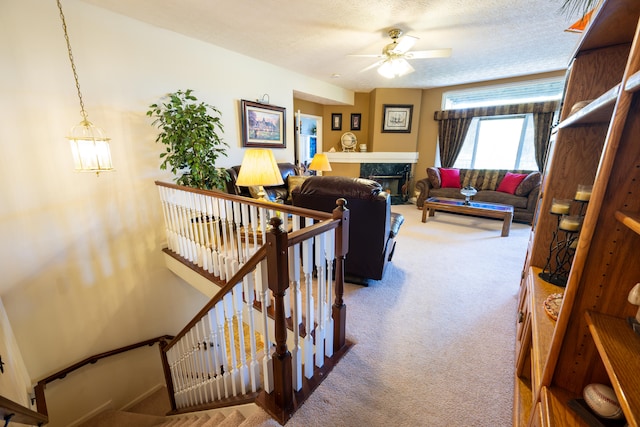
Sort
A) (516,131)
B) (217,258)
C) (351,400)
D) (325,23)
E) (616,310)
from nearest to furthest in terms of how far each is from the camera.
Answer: (616,310) < (351,400) < (217,258) < (325,23) < (516,131)

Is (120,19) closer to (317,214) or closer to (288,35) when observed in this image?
(288,35)

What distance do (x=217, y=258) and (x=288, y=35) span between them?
2660 millimetres

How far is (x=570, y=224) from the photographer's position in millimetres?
1167

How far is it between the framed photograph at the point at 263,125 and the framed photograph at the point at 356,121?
2.29m

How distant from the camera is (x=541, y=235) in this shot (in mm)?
1444

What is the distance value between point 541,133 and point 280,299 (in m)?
5.82

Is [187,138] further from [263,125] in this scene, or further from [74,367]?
[74,367]

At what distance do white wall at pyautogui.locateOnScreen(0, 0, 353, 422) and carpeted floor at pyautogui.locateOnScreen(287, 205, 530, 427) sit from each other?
2.41 m

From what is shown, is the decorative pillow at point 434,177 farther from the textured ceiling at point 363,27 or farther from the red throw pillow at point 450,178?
the textured ceiling at point 363,27

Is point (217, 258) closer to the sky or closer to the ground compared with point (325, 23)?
closer to the ground

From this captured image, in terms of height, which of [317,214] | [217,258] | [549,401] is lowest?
[217,258]

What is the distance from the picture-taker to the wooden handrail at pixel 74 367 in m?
2.22

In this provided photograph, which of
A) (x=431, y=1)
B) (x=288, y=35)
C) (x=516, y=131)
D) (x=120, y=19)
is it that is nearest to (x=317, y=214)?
(x=431, y=1)

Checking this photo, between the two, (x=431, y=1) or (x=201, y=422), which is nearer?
(x=201, y=422)
